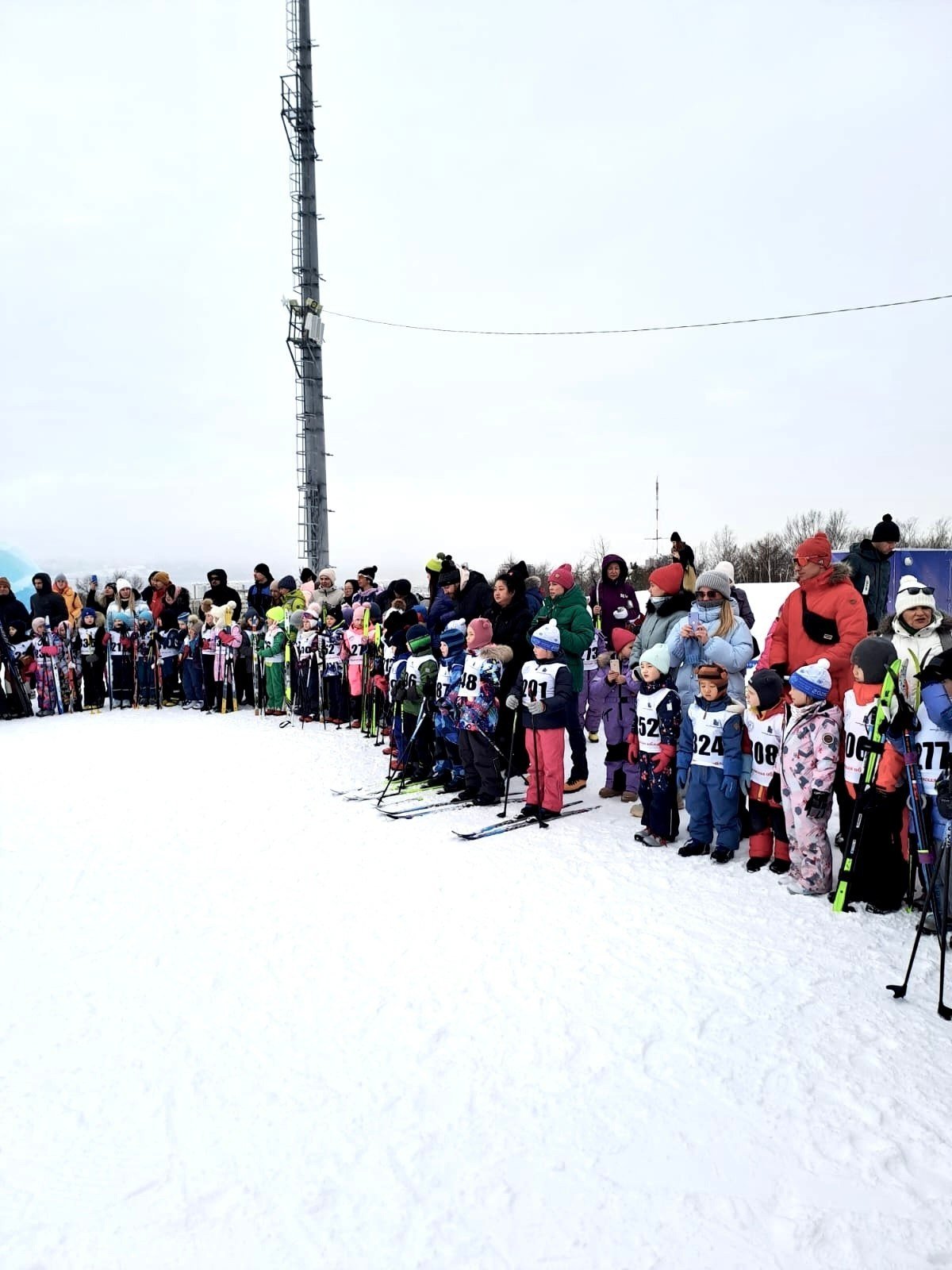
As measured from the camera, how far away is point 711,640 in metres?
5.37

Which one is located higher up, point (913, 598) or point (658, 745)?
point (913, 598)

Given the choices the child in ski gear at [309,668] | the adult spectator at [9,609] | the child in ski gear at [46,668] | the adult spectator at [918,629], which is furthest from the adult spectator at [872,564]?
the adult spectator at [9,609]

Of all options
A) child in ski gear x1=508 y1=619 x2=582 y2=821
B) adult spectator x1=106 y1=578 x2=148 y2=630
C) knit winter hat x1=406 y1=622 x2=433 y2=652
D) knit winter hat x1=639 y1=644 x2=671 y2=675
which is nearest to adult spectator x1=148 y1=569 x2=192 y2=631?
adult spectator x1=106 y1=578 x2=148 y2=630

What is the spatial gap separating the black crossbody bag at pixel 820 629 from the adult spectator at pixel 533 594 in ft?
8.48

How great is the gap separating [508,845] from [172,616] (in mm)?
8538

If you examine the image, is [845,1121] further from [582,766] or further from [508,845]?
[582,766]

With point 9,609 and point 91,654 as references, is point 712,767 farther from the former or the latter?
point 9,609

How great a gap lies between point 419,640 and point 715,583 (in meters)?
2.71

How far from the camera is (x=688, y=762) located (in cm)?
520

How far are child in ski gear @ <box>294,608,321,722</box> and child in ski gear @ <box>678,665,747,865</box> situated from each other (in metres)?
6.35

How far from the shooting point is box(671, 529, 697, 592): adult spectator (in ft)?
20.5

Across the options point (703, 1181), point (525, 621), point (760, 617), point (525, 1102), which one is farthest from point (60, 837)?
point (760, 617)

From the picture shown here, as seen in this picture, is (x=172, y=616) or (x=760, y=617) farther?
(x=760, y=617)

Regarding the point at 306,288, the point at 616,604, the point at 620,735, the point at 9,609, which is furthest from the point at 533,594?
the point at 306,288
